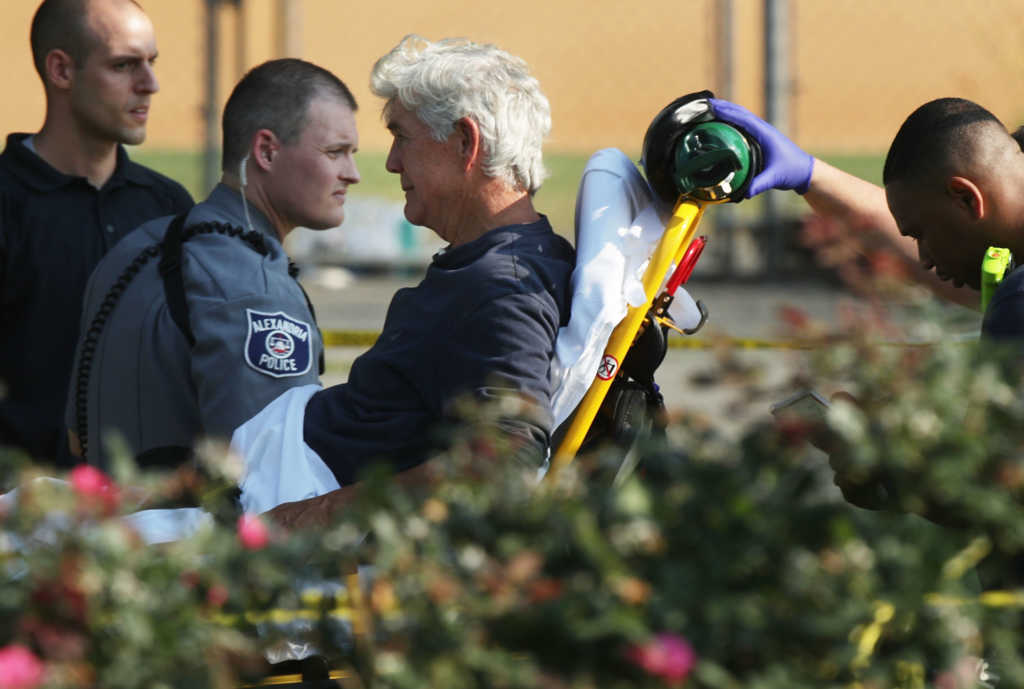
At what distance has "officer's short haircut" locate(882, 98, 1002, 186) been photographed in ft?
8.22

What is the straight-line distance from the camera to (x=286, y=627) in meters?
Answer: 1.51

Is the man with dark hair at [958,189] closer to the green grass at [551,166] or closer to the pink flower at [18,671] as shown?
the pink flower at [18,671]

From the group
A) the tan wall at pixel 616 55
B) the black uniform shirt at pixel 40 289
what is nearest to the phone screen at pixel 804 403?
the black uniform shirt at pixel 40 289

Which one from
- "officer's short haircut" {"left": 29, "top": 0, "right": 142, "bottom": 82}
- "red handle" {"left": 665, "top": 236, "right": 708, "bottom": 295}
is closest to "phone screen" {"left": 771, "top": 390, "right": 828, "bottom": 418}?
"red handle" {"left": 665, "top": 236, "right": 708, "bottom": 295}

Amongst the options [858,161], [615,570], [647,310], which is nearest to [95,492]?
[615,570]

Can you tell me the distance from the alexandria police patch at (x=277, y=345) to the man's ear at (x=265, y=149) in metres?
0.53

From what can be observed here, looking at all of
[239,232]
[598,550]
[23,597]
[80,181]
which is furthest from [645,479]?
[80,181]

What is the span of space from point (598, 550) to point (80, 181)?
284cm

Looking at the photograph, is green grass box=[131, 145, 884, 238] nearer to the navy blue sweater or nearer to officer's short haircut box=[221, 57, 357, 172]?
officer's short haircut box=[221, 57, 357, 172]

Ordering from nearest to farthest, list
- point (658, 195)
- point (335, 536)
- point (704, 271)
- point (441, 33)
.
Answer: point (335, 536) < point (658, 195) < point (704, 271) < point (441, 33)

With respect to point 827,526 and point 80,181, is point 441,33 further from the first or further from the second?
point 827,526

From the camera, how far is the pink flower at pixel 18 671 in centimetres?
126

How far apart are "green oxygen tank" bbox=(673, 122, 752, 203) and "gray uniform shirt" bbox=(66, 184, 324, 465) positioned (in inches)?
33.7

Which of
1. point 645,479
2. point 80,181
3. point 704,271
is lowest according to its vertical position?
point 704,271
